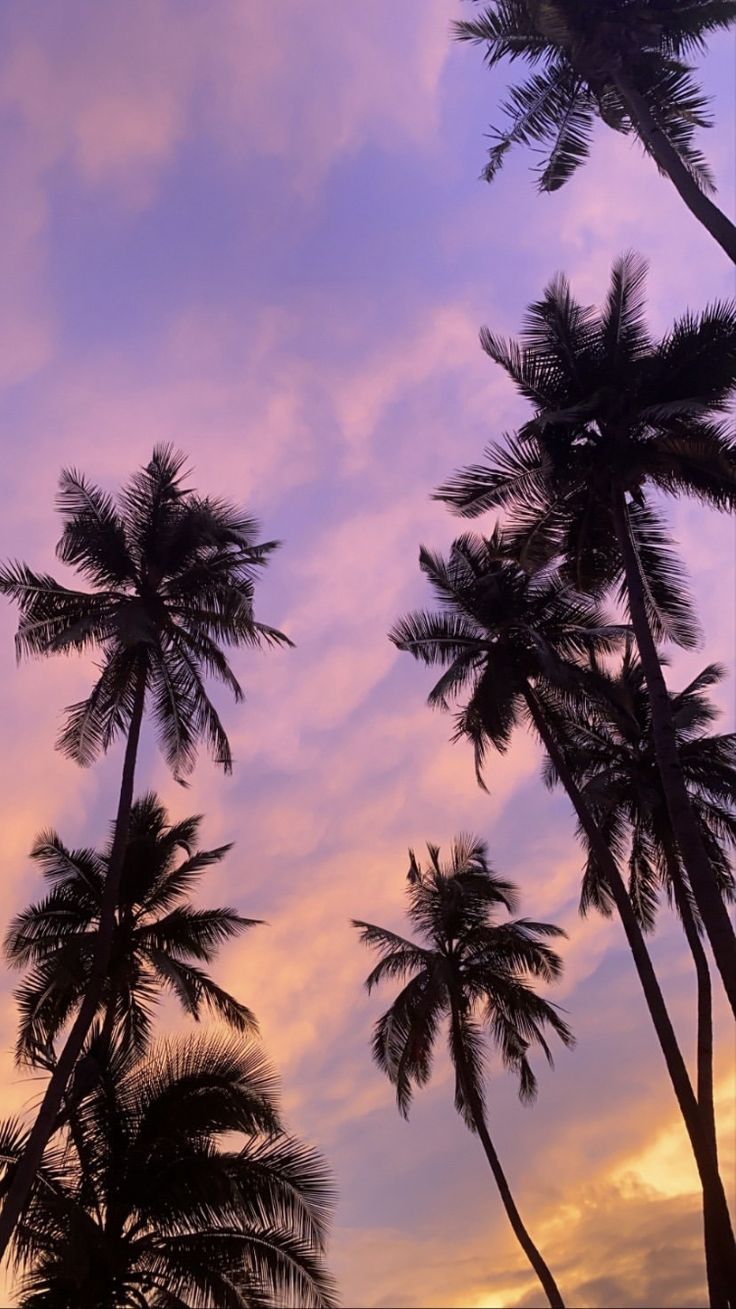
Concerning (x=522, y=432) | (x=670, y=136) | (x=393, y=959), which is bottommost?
(x=393, y=959)

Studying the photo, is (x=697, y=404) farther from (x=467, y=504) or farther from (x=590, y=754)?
(x=590, y=754)

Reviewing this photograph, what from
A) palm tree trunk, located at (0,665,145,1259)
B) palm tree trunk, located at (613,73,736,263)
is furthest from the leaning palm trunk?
palm tree trunk, located at (613,73,736,263)

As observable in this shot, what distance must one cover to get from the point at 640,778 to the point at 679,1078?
7.95 metres

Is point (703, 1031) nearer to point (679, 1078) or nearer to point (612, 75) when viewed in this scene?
point (679, 1078)

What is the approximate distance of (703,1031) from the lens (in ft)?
67.8

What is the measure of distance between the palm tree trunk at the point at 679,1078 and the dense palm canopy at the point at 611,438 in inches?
179

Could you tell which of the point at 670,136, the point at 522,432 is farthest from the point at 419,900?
the point at 670,136

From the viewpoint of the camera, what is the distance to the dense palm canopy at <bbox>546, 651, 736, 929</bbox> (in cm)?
2403

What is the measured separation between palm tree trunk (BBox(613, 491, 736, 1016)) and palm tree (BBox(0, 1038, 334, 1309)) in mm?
8579

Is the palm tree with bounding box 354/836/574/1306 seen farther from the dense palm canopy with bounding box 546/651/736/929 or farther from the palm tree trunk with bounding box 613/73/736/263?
the palm tree trunk with bounding box 613/73/736/263

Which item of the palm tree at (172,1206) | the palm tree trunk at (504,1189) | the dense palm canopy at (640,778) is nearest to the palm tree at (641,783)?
the dense palm canopy at (640,778)

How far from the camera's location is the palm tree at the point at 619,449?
58.1ft

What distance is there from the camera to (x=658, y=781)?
24062mm

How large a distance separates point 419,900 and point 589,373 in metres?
16.2
